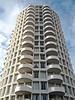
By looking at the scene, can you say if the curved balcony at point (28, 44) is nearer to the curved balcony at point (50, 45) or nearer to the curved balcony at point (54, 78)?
the curved balcony at point (50, 45)

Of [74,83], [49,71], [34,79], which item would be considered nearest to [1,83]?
[34,79]

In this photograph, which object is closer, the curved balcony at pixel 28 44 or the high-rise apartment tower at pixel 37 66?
the high-rise apartment tower at pixel 37 66

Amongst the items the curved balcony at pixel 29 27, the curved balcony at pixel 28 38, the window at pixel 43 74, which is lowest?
the window at pixel 43 74

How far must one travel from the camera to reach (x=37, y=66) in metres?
51.1

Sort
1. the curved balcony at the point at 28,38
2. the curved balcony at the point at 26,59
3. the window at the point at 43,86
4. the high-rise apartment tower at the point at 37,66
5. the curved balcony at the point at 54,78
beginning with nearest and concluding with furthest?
1. the high-rise apartment tower at the point at 37,66
2. the window at the point at 43,86
3. the curved balcony at the point at 54,78
4. the curved balcony at the point at 26,59
5. the curved balcony at the point at 28,38

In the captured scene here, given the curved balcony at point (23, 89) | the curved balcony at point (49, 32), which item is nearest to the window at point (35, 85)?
the curved balcony at point (23, 89)

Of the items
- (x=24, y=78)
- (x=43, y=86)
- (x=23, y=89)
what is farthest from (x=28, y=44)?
(x=23, y=89)

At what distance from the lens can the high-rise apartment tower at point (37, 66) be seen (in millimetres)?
44975

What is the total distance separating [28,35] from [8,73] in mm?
14378

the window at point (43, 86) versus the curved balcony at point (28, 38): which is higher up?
the curved balcony at point (28, 38)

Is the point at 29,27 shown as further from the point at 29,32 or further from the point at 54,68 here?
the point at 54,68

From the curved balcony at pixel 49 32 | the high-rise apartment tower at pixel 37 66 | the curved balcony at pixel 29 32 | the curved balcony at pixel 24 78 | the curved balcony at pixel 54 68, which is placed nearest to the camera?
the high-rise apartment tower at pixel 37 66

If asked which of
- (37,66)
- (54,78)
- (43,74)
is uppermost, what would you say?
(37,66)

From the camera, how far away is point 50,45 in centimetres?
5653
